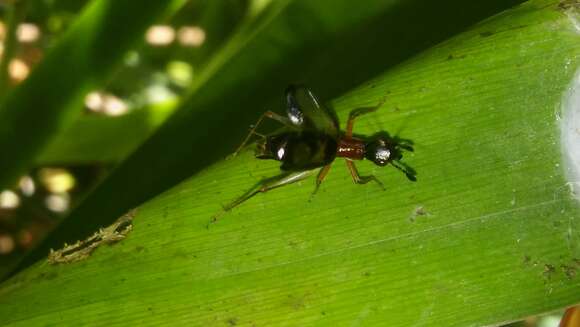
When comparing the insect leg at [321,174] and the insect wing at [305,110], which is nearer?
the insect leg at [321,174]

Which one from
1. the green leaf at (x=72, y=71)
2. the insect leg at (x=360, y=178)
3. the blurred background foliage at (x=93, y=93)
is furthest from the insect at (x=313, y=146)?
the blurred background foliage at (x=93, y=93)

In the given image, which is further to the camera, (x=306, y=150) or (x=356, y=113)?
(x=306, y=150)

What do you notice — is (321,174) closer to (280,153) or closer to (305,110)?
(280,153)

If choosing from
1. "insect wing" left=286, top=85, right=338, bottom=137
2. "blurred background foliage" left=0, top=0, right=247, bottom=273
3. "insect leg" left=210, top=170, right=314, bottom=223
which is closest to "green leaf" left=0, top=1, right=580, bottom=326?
"insect leg" left=210, top=170, right=314, bottom=223

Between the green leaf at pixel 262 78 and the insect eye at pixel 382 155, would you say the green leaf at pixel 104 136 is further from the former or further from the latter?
the insect eye at pixel 382 155

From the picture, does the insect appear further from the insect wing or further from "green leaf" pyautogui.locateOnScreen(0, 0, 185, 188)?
"green leaf" pyautogui.locateOnScreen(0, 0, 185, 188)

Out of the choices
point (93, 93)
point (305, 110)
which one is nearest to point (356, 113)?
point (305, 110)

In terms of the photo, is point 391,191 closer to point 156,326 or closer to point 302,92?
point 302,92
